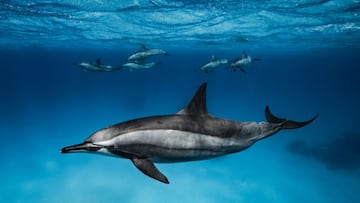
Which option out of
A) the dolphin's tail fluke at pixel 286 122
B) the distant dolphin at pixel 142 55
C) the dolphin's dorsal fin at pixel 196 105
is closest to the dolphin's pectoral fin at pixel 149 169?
the dolphin's dorsal fin at pixel 196 105

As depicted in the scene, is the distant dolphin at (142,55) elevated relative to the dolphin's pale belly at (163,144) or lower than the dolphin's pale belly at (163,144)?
elevated

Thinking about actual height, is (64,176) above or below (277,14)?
below

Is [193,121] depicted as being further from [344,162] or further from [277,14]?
[344,162]

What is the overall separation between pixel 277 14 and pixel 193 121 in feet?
54.0

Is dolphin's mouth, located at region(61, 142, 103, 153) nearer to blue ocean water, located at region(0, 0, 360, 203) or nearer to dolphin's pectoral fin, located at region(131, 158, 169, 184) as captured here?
dolphin's pectoral fin, located at region(131, 158, 169, 184)

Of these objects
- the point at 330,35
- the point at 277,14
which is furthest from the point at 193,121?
the point at 330,35

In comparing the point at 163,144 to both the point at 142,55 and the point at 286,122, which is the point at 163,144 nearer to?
the point at 286,122

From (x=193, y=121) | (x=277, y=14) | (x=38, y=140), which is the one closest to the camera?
(x=193, y=121)

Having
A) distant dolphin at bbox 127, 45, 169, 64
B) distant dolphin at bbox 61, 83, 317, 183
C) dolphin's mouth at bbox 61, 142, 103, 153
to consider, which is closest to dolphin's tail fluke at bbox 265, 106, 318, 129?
distant dolphin at bbox 61, 83, 317, 183

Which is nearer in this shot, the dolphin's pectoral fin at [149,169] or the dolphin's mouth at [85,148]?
the dolphin's pectoral fin at [149,169]

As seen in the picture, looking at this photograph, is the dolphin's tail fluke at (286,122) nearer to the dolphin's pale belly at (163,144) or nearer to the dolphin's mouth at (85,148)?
the dolphin's pale belly at (163,144)

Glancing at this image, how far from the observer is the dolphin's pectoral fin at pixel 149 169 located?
161 inches

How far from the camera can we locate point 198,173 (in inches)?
623

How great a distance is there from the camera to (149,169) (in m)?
4.20
